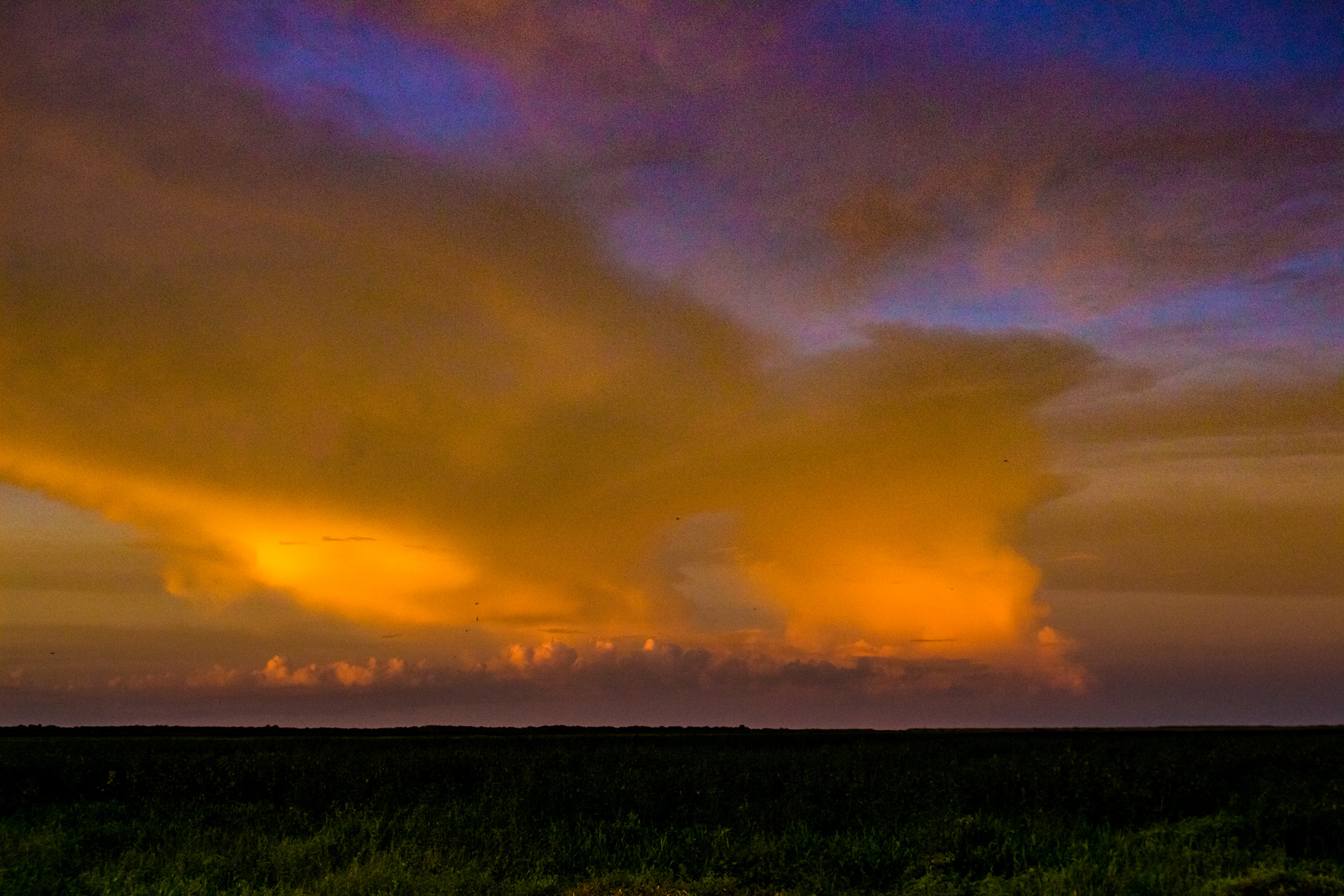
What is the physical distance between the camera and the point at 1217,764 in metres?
28.3

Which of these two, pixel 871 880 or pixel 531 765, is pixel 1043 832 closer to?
pixel 871 880

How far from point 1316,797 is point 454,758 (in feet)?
75.4

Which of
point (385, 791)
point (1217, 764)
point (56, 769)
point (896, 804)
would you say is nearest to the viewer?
point (896, 804)

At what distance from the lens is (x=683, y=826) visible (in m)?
21.4

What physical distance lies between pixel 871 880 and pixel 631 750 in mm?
22581

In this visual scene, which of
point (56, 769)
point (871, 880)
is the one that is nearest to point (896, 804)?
point (871, 880)

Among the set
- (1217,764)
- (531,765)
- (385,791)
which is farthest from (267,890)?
(1217,764)

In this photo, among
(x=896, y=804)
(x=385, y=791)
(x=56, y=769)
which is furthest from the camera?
(x=56, y=769)

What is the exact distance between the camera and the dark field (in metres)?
15.5

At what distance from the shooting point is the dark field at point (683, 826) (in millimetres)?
15500

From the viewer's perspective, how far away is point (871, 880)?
52.9 ft

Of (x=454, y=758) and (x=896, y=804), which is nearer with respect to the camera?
(x=896, y=804)

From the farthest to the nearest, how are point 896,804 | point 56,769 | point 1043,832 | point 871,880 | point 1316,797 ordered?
1. point 56,769
2. point 896,804
3. point 1316,797
4. point 1043,832
5. point 871,880

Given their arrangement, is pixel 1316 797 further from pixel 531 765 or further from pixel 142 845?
pixel 142 845
